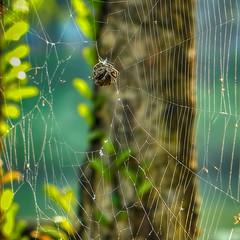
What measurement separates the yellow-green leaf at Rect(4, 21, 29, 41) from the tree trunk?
18 cm

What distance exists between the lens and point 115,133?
970 millimetres

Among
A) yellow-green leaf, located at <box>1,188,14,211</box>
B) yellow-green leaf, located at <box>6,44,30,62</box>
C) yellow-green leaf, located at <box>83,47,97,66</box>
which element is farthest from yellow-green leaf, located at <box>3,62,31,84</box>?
yellow-green leaf, located at <box>1,188,14,211</box>

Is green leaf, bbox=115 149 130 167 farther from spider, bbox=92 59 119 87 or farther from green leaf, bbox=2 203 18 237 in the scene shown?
green leaf, bbox=2 203 18 237

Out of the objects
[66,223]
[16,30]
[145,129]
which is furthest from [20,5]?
[66,223]

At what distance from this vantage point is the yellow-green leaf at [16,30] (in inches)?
35.0

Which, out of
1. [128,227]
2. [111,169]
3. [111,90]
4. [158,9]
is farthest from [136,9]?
[128,227]

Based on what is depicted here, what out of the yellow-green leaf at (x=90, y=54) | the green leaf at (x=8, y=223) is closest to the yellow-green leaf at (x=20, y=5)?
the yellow-green leaf at (x=90, y=54)

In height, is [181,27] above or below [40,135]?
above

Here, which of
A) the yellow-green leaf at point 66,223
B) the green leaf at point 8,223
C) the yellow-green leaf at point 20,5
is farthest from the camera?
the green leaf at point 8,223

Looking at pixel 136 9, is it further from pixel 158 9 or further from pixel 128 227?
pixel 128 227

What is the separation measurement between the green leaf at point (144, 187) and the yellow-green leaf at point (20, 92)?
31 centimetres

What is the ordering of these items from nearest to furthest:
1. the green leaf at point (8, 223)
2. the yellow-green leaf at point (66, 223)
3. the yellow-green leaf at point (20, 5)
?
the yellow-green leaf at point (20, 5) < the yellow-green leaf at point (66, 223) < the green leaf at point (8, 223)

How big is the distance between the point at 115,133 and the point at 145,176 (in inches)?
4.4

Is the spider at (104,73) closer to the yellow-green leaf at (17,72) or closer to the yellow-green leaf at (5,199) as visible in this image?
the yellow-green leaf at (17,72)
